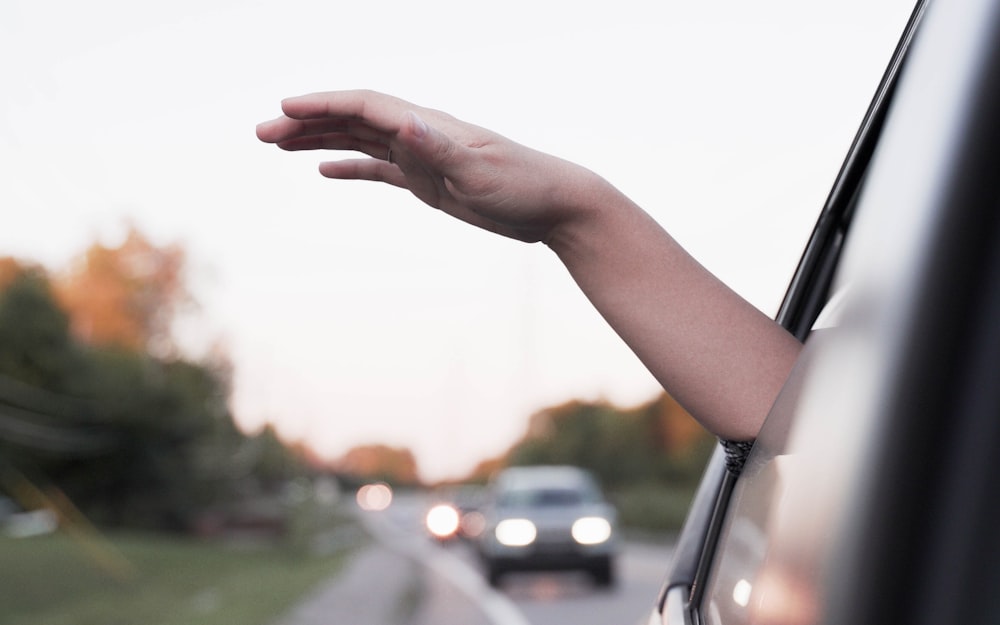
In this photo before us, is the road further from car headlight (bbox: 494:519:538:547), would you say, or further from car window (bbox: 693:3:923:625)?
car window (bbox: 693:3:923:625)

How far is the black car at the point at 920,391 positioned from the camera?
2.41ft

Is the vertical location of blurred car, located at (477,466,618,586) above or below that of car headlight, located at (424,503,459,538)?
below

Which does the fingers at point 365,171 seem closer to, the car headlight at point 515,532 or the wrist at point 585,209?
the wrist at point 585,209

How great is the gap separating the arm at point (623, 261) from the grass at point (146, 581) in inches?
641

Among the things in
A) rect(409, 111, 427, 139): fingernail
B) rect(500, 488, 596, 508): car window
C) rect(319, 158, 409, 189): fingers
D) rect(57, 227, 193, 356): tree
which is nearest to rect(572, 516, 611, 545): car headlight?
rect(500, 488, 596, 508): car window

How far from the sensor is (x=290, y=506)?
1823 inches

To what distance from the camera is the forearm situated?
1.45m

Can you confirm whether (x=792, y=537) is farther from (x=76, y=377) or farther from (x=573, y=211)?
(x=76, y=377)

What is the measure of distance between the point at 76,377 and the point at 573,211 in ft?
197

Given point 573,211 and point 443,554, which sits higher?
point 443,554

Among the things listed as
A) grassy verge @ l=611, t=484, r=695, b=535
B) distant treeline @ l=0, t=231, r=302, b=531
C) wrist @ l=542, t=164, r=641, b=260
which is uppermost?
distant treeline @ l=0, t=231, r=302, b=531

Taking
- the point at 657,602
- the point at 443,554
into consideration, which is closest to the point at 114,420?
the point at 443,554

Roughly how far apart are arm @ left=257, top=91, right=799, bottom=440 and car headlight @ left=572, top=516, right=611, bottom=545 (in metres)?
18.2

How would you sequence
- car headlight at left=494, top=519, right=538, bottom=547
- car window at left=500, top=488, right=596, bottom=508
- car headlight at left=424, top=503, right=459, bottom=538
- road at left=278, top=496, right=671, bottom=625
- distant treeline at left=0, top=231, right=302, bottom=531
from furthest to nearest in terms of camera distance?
distant treeline at left=0, top=231, right=302, bottom=531 → car headlight at left=424, top=503, right=459, bottom=538 → car window at left=500, top=488, right=596, bottom=508 → car headlight at left=494, top=519, right=538, bottom=547 → road at left=278, top=496, right=671, bottom=625
